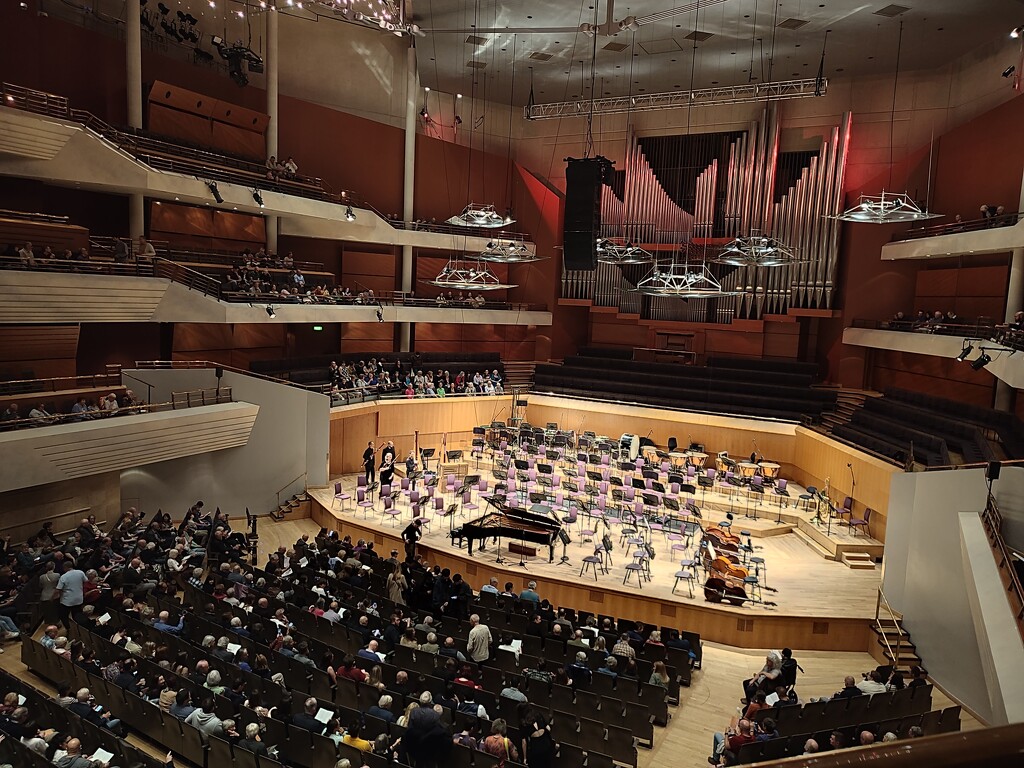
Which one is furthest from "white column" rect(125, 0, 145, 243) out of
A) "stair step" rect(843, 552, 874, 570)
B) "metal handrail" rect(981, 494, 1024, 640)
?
"metal handrail" rect(981, 494, 1024, 640)

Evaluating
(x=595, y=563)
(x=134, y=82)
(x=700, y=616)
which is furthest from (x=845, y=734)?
(x=134, y=82)

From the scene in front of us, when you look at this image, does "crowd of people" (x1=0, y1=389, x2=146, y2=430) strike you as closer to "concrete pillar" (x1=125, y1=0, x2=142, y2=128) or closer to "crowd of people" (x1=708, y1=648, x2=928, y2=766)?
"concrete pillar" (x1=125, y1=0, x2=142, y2=128)

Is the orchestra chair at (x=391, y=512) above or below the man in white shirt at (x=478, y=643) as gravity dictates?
below

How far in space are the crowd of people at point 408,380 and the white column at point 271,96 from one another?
13.9 ft

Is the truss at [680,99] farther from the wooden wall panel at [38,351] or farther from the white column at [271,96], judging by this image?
the wooden wall panel at [38,351]

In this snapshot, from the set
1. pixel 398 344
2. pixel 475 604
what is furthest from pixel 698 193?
pixel 475 604

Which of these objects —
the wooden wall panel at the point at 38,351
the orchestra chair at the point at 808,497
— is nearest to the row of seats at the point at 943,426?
the orchestra chair at the point at 808,497

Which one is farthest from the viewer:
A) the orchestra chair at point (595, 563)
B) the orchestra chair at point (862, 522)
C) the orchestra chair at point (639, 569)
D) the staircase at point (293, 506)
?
the staircase at point (293, 506)

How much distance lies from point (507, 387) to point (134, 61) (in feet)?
43.3

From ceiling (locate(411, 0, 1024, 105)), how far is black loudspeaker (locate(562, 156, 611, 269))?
3.99 meters

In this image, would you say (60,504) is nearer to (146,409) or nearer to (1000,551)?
(146,409)

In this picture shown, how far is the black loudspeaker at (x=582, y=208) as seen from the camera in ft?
54.1

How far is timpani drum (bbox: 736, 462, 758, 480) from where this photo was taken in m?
17.6

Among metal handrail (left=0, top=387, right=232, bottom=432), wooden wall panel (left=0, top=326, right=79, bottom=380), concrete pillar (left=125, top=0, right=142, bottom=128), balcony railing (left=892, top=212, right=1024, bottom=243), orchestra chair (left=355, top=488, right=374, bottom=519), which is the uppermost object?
concrete pillar (left=125, top=0, right=142, bottom=128)
